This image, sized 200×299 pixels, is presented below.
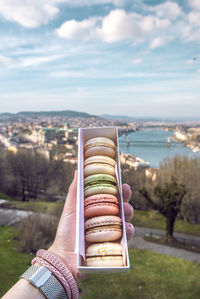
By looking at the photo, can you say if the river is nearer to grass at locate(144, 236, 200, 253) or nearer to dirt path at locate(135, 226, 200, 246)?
dirt path at locate(135, 226, 200, 246)

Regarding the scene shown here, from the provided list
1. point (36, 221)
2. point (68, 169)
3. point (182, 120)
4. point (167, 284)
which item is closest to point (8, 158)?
point (68, 169)

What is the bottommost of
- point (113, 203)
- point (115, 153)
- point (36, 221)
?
point (36, 221)

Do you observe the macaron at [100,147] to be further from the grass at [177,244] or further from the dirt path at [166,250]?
the grass at [177,244]

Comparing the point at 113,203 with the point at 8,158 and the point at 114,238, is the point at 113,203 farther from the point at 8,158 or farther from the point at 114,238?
the point at 8,158

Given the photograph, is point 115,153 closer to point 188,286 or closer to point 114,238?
point 114,238

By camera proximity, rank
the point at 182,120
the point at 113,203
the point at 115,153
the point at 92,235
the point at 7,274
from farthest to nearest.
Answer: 1. the point at 182,120
2. the point at 7,274
3. the point at 115,153
4. the point at 113,203
5. the point at 92,235

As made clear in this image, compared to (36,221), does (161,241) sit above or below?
below

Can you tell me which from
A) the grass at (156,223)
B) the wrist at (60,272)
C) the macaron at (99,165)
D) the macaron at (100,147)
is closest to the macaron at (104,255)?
the wrist at (60,272)

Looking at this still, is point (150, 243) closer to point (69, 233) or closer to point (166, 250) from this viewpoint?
point (166, 250)

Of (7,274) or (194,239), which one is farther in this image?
(194,239)

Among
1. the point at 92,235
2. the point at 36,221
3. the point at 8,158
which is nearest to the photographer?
the point at 92,235
